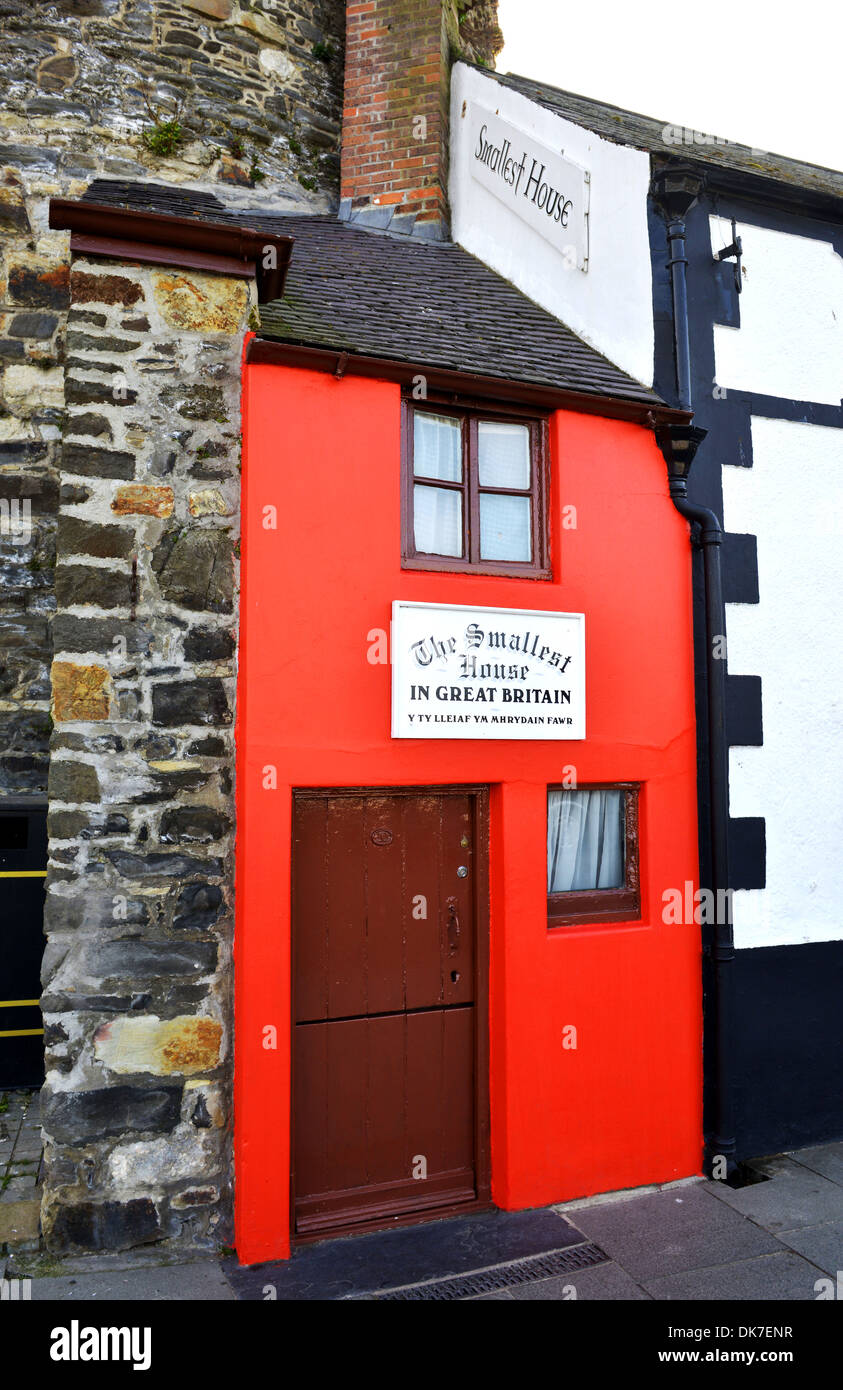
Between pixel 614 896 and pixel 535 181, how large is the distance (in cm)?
515

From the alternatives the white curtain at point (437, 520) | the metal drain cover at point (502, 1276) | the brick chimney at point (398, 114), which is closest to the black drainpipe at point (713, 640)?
the metal drain cover at point (502, 1276)

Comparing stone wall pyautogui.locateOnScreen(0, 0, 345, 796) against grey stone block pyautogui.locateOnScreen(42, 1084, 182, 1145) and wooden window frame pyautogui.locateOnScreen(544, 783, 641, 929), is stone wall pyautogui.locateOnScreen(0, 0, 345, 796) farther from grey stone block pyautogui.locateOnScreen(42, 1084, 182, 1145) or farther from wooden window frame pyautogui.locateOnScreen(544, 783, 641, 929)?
wooden window frame pyautogui.locateOnScreen(544, 783, 641, 929)

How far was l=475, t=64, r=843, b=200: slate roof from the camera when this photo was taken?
20.7ft

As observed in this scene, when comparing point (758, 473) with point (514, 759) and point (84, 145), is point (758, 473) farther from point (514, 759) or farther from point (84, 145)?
point (84, 145)

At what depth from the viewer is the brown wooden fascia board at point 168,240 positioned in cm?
455

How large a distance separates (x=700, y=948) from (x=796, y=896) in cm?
85

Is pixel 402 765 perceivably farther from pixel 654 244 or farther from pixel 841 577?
A: pixel 654 244

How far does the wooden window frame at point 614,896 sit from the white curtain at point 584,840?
0.13ft

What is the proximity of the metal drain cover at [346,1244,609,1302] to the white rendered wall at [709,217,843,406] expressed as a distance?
5450 mm

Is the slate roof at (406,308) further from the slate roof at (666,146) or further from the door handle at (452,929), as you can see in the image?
the door handle at (452,929)

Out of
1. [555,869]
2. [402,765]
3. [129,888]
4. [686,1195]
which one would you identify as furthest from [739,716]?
[129,888]

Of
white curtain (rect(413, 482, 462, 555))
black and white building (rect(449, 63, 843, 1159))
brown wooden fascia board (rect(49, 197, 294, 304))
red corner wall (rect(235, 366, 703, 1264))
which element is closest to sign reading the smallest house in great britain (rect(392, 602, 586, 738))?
red corner wall (rect(235, 366, 703, 1264))

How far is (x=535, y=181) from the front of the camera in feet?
21.4

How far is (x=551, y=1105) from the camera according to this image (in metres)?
5.09
